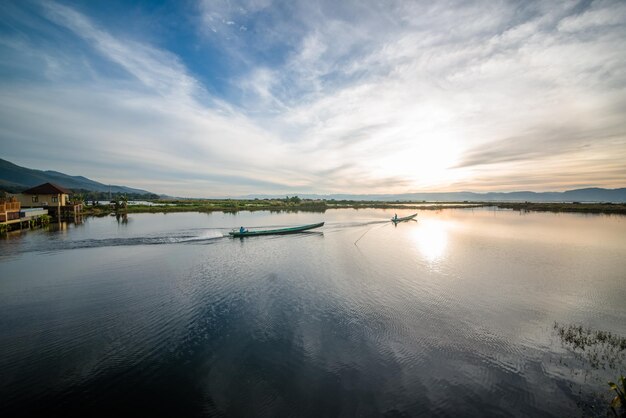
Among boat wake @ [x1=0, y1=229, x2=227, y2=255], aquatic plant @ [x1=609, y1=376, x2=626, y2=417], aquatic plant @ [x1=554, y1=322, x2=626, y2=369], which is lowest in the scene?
aquatic plant @ [x1=554, y1=322, x2=626, y2=369]

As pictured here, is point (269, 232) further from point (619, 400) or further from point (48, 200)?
point (48, 200)

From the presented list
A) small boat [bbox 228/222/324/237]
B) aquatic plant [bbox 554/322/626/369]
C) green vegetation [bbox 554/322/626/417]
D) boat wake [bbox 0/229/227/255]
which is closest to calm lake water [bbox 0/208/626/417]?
green vegetation [bbox 554/322/626/417]

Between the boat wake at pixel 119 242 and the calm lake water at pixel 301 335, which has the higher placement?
the boat wake at pixel 119 242

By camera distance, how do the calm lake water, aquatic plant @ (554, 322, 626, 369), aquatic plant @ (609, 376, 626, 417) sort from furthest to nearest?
aquatic plant @ (554, 322, 626, 369), the calm lake water, aquatic plant @ (609, 376, 626, 417)

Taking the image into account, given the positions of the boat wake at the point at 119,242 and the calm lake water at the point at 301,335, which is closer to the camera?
the calm lake water at the point at 301,335

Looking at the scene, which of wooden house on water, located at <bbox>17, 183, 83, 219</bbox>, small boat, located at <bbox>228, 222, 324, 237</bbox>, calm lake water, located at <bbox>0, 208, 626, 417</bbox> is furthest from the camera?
wooden house on water, located at <bbox>17, 183, 83, 219</bbox>

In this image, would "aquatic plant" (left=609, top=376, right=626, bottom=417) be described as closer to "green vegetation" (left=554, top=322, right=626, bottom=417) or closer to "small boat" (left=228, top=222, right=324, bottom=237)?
"green vegetation" (left=554, top=322, right=626, bottom=417)

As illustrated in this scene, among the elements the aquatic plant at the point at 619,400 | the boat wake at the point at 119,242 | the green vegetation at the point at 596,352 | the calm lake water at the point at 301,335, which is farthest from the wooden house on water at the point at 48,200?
the aquatic plant at the point at 619,400

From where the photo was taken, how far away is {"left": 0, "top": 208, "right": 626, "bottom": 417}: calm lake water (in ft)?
29.0

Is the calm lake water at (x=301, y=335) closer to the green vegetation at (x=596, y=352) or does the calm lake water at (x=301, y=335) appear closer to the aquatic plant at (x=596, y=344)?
the green vegetation at (x=596, y=352)

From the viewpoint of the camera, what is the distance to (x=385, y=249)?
34844 mm

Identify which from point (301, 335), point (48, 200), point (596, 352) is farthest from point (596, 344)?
point (48, 200)

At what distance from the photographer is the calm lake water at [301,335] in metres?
8.84

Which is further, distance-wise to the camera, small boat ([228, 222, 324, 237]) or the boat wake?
small boat ([228, 222, 324, 237])
